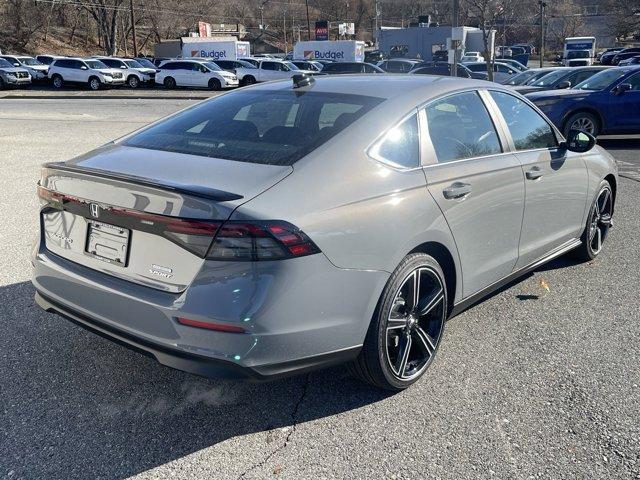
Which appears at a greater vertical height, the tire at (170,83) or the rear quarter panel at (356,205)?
the tire at (170,83)

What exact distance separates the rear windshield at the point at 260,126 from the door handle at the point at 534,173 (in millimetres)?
1327

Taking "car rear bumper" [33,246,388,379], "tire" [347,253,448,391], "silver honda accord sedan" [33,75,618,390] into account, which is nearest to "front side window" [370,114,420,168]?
"silver honda accord sedan" [33,75,618,390]

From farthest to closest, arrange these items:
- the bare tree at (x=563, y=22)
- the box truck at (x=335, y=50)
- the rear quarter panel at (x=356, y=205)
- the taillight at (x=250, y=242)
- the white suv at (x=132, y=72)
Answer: the bare tree at (x=563, y=22) → the box truck at (x=335, y=50) → the white suv at (x=132, y=72) → the rear quarter panel at (x=356, y=205) → the taillight at (x=250, y=242)

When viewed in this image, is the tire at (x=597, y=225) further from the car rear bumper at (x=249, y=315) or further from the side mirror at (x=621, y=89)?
the side mirror at (x=621, y=89)

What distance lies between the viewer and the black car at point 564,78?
1409cm

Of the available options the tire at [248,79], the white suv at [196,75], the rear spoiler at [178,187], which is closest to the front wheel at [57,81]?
the white suv at [196,75]

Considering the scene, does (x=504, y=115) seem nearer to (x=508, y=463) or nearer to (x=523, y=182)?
(x=523, y=182)

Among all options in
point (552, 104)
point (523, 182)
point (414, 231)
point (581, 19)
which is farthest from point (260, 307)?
point (581, 19)

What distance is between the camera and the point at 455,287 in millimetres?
3557

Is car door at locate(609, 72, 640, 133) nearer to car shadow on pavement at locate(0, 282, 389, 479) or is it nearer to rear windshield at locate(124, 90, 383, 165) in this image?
rear windshield at locate(124, 90, 383, 165)

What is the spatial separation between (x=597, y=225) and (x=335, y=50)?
44151 mm

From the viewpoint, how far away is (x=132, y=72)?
35.9 m

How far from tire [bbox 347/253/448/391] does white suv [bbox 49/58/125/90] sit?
34.9m

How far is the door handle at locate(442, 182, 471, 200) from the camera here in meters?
3.36
